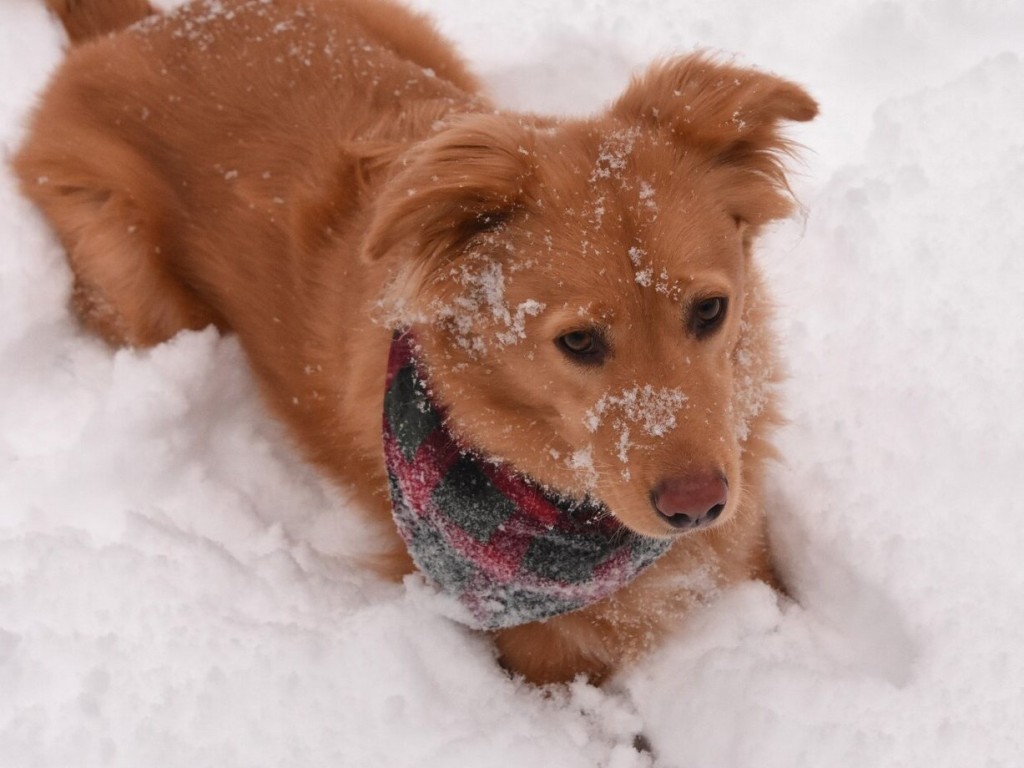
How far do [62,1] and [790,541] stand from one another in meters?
3.60

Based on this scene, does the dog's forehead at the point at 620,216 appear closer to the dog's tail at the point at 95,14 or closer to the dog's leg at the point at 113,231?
the dog's leg at the point at 113,231

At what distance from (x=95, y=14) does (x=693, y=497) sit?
3274 mm

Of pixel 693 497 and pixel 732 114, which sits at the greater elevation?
pixel 732 114

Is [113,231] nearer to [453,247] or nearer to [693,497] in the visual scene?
[453,247]

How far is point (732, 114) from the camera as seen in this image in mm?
2316

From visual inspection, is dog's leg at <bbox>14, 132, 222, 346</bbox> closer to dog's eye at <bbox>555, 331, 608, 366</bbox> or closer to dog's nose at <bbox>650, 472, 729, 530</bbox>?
dog's eye at <bbox>555, 331, 608, 366</bbox>

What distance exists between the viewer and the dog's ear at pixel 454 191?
2.10 m

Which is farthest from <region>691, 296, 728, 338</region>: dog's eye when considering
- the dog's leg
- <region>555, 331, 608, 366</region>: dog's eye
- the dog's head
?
the dog's leg

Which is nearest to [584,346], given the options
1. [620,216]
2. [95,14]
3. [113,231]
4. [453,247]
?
[620,216]

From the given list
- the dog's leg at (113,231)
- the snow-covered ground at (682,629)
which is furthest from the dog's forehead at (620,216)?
the dog's leg at (113,231)

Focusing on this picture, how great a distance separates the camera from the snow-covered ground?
2.45 metres

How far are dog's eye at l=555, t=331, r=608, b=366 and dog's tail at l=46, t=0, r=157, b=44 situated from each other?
2588 millimetres

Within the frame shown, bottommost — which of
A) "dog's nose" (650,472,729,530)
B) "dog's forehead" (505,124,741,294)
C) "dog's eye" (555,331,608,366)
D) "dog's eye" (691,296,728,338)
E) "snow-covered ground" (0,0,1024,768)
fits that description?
"snow-covered ground" (0,0,1024,768)

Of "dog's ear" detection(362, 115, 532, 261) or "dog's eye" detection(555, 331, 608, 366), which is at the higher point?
"dog's ear" detection(362, 115, 532, 261)
